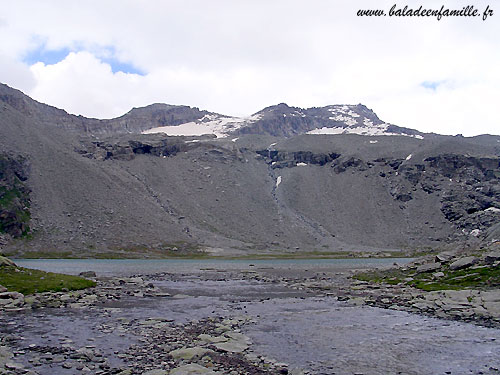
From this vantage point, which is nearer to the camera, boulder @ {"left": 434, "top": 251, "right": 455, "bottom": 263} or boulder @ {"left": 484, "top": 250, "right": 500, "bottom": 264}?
boulder @ {"left": 484, "top": 250, "right": 500, "bottom": 264}

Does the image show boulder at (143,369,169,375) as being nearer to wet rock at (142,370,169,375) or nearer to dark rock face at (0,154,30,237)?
wet rock at (142,370,169,375)

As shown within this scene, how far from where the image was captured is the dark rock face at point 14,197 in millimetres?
150125

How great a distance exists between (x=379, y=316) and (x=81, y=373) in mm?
22704

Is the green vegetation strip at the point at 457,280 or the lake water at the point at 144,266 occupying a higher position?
the green vegetation strip at the point at 457,280

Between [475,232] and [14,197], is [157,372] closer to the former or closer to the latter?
[14,197]

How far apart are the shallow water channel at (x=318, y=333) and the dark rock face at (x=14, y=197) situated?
408 ft

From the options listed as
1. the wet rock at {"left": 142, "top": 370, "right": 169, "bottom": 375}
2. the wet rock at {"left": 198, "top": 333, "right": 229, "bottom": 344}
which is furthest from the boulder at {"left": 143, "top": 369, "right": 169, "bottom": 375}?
the wet rock at {"left": 198, "top": 333, "right": 229, "bottom": 344}

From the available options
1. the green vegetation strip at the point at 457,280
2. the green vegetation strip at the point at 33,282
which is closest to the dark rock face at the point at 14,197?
the green vegetation strip at the point at 33,282

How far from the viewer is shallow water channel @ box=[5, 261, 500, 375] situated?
73.3 ft

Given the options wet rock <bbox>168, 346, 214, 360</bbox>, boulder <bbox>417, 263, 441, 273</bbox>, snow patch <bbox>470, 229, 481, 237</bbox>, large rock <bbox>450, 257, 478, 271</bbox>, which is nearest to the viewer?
wet rock <bbox>168, 346, 214, 360</bbox>

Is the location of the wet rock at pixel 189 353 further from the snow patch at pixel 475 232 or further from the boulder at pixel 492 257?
the snow patch at pixel 475 232

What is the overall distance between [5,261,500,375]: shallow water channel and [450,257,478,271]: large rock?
551 inches

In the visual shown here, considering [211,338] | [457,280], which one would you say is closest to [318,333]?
Result: [211,338]

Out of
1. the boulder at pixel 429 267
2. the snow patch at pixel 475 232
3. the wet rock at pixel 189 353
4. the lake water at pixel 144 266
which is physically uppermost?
the boulder at pixel 429 267
